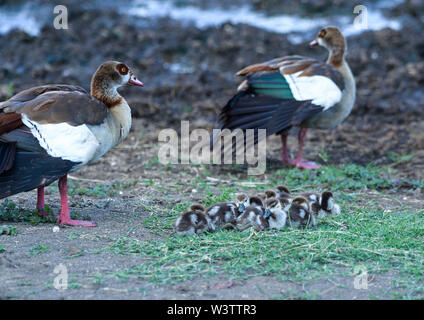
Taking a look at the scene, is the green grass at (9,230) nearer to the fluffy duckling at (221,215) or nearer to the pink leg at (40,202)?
the pink leg at (40,202)

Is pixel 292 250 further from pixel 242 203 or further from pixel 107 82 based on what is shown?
pixel 107 82

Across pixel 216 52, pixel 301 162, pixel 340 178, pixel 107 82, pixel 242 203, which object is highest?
pixel 216 52

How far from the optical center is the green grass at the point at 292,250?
15.0 ft

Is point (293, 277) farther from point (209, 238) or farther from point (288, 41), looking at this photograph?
point (288, 41)

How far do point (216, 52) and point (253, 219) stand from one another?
6.60 m

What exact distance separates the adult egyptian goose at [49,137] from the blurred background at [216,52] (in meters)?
3.69

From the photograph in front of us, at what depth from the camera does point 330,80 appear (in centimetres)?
795

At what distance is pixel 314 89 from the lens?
25.7 feet

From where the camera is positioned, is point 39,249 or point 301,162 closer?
point 39,249

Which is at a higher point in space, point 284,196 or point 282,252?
point 284,196

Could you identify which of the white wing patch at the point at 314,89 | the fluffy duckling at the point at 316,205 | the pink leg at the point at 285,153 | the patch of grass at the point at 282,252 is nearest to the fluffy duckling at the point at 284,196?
the fluffy duckling at the point at 316,205

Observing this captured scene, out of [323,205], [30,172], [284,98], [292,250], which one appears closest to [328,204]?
[323,205]
